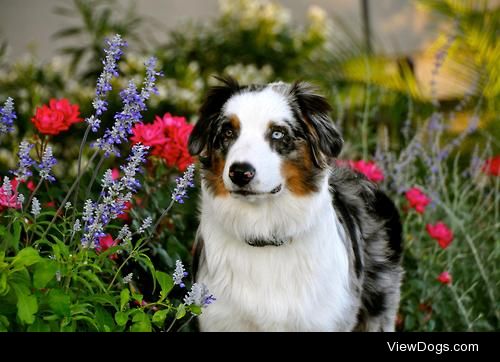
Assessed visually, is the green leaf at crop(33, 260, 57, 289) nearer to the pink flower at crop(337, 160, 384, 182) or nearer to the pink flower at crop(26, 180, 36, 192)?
the pink flower at crop(26, 180, 36, 192)

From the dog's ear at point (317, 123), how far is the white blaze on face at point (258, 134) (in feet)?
0.30

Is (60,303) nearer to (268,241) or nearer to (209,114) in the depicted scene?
(268,241)

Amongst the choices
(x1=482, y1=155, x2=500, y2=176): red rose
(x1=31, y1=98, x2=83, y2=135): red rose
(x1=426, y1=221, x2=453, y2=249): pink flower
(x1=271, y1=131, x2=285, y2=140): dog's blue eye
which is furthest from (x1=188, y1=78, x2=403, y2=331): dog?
(x1=482, y1=155, x2=500, y2=176): red rose

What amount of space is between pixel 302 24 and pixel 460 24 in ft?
7.72

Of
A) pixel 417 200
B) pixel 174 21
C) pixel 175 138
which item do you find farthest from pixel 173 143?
pixel 174 21

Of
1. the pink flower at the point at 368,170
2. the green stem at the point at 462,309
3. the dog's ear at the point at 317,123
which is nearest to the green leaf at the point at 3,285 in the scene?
the dog's ear at the point at 317,123

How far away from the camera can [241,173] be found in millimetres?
2885

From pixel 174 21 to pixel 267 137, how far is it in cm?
545

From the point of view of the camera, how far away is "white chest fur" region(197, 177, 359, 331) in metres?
3.21

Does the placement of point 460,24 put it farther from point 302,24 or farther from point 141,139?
point 141,139

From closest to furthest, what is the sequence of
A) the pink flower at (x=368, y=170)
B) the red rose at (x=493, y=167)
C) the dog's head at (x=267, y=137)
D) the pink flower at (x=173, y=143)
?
the dog's head at (x=267, y=137), the pink flower at (x=173, y=143), the pink flower at (x=368, y=170), the red rose at (x=493, y=167)

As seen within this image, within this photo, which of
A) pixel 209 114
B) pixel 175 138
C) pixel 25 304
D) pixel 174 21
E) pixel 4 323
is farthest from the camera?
pixel 174 21

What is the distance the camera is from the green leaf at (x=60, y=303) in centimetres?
210

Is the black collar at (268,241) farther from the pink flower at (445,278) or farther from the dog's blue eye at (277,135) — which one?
the pink flower at (445,278)
